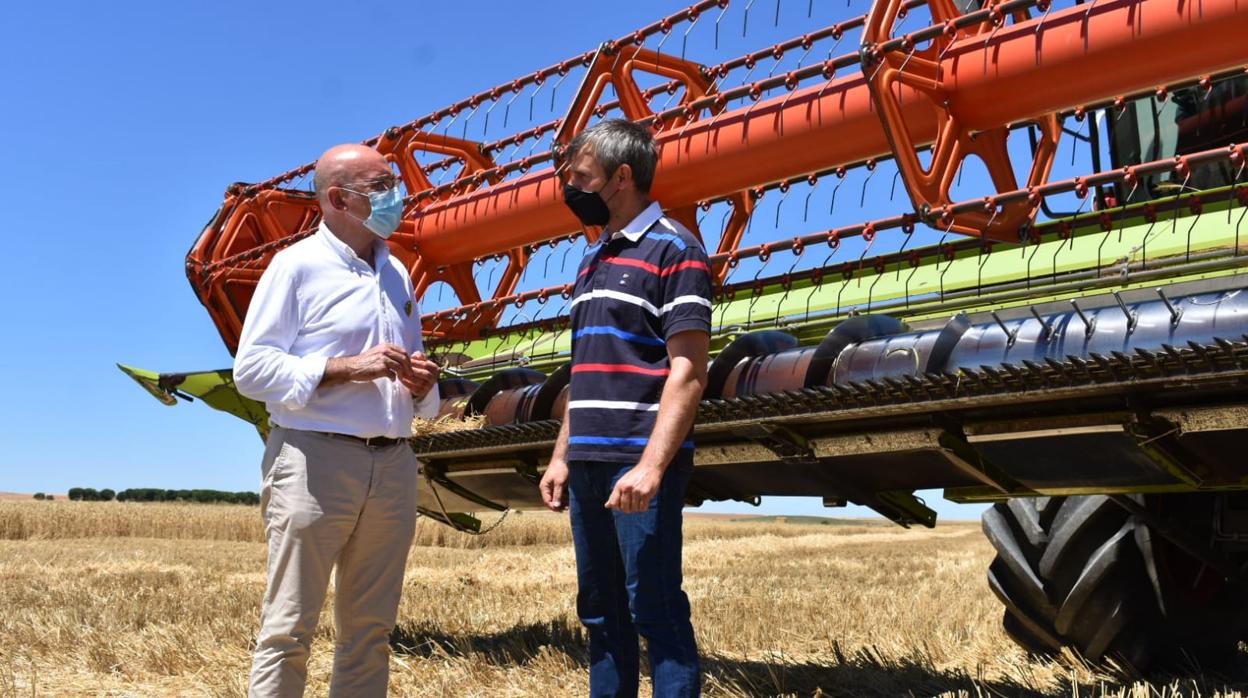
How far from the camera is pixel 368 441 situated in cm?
320

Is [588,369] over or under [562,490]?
over

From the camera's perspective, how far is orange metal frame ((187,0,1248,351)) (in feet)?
14.6

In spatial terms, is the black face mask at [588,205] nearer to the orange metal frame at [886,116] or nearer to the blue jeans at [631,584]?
the blue jeans at [631,584]

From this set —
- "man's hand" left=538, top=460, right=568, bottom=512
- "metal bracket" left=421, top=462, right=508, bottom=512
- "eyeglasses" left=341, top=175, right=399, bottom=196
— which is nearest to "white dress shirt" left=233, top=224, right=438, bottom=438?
"eyeglasses" left=341, top=175, right=399, bottom=196

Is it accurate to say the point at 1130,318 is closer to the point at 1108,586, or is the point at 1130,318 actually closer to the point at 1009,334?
the point at 1009,334

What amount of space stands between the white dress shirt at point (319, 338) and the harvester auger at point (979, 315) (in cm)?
113

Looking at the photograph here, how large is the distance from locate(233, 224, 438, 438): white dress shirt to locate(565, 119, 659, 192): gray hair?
691 mm

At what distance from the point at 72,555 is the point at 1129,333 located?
12.5 metres

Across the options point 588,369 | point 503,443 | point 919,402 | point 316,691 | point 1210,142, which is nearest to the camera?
point 588,369

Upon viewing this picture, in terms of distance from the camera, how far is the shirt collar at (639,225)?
116 inches

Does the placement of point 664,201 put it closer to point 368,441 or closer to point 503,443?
point 503,443

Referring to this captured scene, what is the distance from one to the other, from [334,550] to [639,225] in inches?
44.2

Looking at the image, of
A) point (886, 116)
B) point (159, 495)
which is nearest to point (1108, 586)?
point (886, 116)

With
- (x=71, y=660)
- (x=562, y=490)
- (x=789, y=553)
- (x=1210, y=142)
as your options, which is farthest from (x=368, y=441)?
(x=789, y=553)
